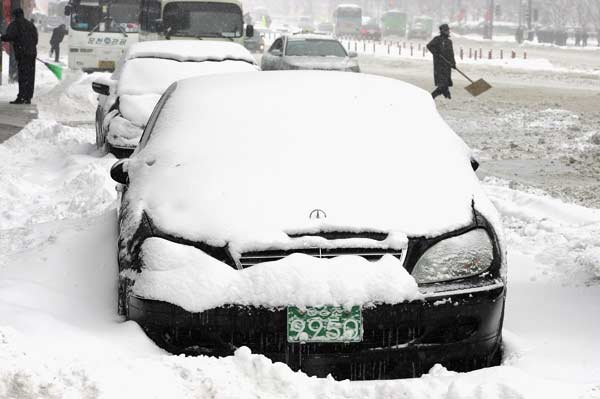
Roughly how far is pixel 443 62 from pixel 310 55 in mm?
3301

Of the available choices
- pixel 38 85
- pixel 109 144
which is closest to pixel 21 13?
pixel 38 85

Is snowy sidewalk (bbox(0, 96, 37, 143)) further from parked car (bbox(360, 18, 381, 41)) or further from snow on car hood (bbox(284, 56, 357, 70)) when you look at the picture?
parked car (bbox(360, 18, 381, 41))

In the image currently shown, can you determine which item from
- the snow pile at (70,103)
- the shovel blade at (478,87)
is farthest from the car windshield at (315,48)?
the snow pile at (70,103)

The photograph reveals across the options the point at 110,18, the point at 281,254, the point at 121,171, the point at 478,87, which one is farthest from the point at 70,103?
the point at 281,254

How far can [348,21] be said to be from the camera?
77.1m

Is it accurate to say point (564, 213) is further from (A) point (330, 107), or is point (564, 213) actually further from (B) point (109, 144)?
(B) point (109, 144)

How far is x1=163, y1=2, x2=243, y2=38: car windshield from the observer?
976 inches

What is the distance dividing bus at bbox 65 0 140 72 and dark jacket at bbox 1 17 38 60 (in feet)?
24.5

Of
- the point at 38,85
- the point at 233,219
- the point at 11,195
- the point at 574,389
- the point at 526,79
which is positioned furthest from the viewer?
the point at 526,79

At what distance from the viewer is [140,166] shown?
18.2ft

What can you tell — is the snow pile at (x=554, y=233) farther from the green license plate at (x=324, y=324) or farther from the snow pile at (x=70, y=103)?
the snow pile at (x=70, y=103)

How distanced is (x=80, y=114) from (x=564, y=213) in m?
13.0

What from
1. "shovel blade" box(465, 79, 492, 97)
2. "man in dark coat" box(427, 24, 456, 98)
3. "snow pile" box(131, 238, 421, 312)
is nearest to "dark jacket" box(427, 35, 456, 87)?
"man in dark coat" box(427, 24, 456, 98)

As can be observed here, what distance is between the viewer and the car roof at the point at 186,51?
13484 millimetres
